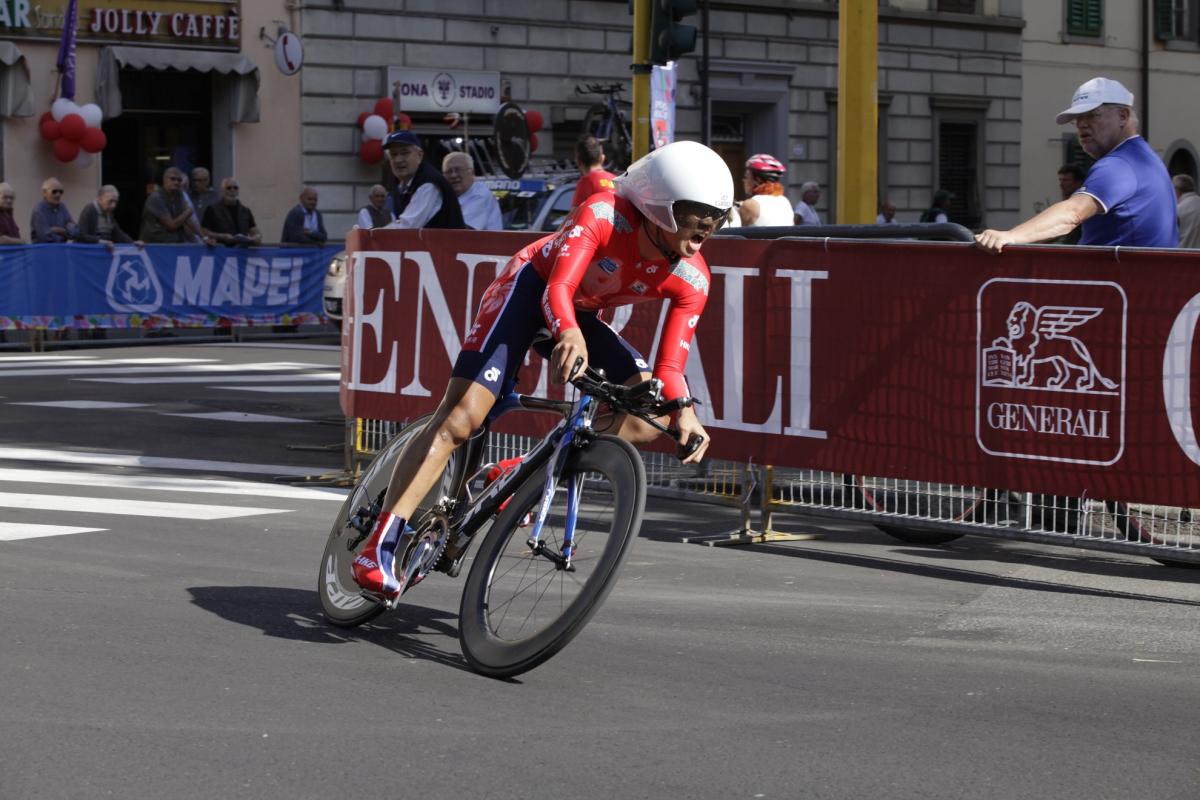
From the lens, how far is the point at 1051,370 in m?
7.88

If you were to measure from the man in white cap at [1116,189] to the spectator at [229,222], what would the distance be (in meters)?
17.0

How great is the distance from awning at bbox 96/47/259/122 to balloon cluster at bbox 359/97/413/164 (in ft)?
5.49

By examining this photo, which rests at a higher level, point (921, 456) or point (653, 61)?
point (653, 61)

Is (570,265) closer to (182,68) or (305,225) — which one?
(305,225)

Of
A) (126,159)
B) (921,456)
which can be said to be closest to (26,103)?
(126,159)

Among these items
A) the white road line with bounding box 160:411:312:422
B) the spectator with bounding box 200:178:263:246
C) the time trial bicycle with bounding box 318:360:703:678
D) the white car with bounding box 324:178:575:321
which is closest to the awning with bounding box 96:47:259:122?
the spectator with bounding box 200:178:263:246

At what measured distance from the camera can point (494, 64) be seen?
31.8 meters

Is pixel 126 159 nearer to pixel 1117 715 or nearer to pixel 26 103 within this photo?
pixel 26 103

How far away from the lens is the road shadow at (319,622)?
6.28 m

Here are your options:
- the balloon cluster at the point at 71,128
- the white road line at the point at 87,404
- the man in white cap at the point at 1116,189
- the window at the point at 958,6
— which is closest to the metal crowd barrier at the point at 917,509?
the man in white cap at the point at 1116,189

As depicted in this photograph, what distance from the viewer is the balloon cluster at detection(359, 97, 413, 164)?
2970 centimetres

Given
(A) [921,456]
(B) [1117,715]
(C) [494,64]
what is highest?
(C) [494,64]

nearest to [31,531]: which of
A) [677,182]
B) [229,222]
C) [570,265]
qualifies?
[570,265]

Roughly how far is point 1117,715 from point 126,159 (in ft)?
83.1
